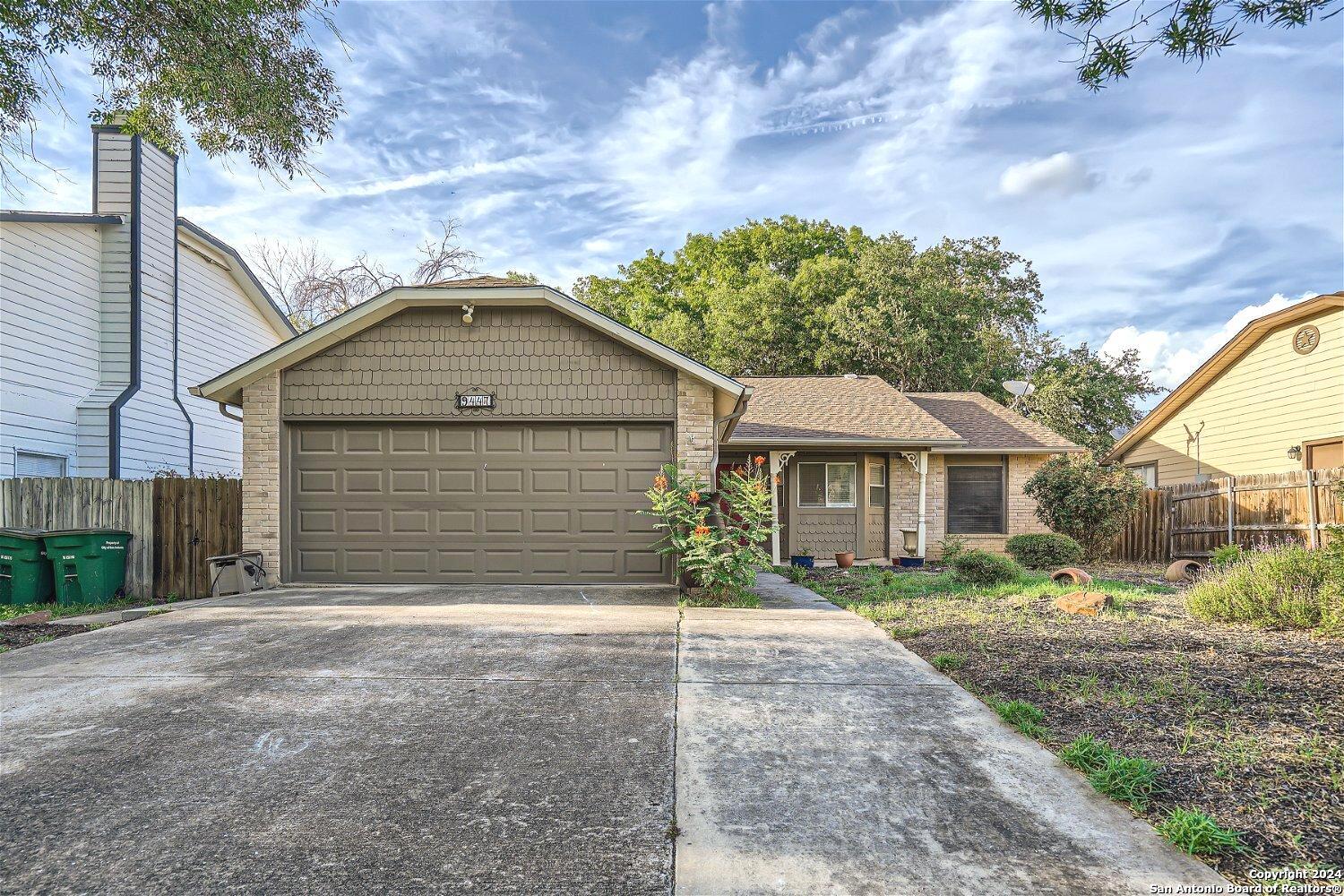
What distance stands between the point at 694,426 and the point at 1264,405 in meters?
→ 13.5

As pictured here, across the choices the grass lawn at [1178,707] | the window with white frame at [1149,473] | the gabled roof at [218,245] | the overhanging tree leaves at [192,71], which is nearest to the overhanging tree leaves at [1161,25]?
the grass lawn at [1178,707]

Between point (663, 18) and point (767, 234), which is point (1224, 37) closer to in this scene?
point (663, 18)

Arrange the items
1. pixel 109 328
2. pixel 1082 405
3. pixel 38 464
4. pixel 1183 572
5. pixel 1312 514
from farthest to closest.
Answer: pixel 1082 405, pixel 109 328, pixel 1312 514, pixel 38 464, pixel 1183 572

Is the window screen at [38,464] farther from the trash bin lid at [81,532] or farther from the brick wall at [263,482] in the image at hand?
the brick wall at [263,482]

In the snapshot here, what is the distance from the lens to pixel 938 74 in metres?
9.82

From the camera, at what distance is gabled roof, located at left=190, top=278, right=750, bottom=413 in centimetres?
950

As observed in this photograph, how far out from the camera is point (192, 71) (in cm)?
740

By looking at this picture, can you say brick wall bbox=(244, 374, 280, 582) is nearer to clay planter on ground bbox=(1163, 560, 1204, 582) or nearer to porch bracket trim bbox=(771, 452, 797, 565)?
porch bracket trim bbox=(771, 452, 797, 565)

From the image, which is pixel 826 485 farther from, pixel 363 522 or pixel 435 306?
pixel 363 522

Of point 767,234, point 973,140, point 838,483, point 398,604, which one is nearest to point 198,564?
point 398,604

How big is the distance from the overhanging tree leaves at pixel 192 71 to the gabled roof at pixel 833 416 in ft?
26.9

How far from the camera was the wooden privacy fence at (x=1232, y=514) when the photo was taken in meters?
12.0

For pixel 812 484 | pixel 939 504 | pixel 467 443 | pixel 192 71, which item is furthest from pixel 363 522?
pixel 939 504

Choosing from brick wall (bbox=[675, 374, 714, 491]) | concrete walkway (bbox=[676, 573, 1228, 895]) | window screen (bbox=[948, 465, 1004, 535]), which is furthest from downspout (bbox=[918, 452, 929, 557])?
concrete walkway (bbox=[676, 573, 1228, 895])
